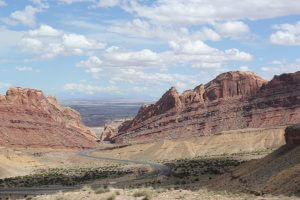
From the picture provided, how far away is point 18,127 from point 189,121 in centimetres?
5404

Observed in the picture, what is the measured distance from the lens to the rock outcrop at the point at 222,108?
163 m

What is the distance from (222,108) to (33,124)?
58.4m

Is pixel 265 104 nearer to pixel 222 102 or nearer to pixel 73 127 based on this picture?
pixel 222 102

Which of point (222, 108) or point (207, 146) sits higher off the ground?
point (222, 108)

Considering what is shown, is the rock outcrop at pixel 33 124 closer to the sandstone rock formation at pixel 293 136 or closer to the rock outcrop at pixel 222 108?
the rock outcrop at pixel 222 108

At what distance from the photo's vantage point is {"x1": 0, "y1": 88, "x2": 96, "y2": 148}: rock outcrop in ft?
501

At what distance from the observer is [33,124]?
161 meters

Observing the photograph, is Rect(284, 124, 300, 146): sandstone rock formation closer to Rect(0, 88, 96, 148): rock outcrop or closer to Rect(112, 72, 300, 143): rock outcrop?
Rect(112, 72, 300, 143): rock outcrop

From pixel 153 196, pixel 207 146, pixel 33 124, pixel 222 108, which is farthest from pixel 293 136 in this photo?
pixel 222 108

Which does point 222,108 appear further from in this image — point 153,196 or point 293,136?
point 153,196

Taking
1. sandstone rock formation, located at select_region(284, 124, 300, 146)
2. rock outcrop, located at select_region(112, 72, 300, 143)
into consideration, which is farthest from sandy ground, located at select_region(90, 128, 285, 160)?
sandstone rock formation, located at select_region(284, 124, 300, 146)

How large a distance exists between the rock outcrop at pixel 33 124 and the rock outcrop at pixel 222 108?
20869 mm

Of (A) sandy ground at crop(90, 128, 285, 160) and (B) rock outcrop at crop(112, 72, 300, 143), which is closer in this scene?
(A) sandy ground at crop(90, 128, 285, 160)

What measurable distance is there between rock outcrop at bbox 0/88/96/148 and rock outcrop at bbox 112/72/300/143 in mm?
20869
